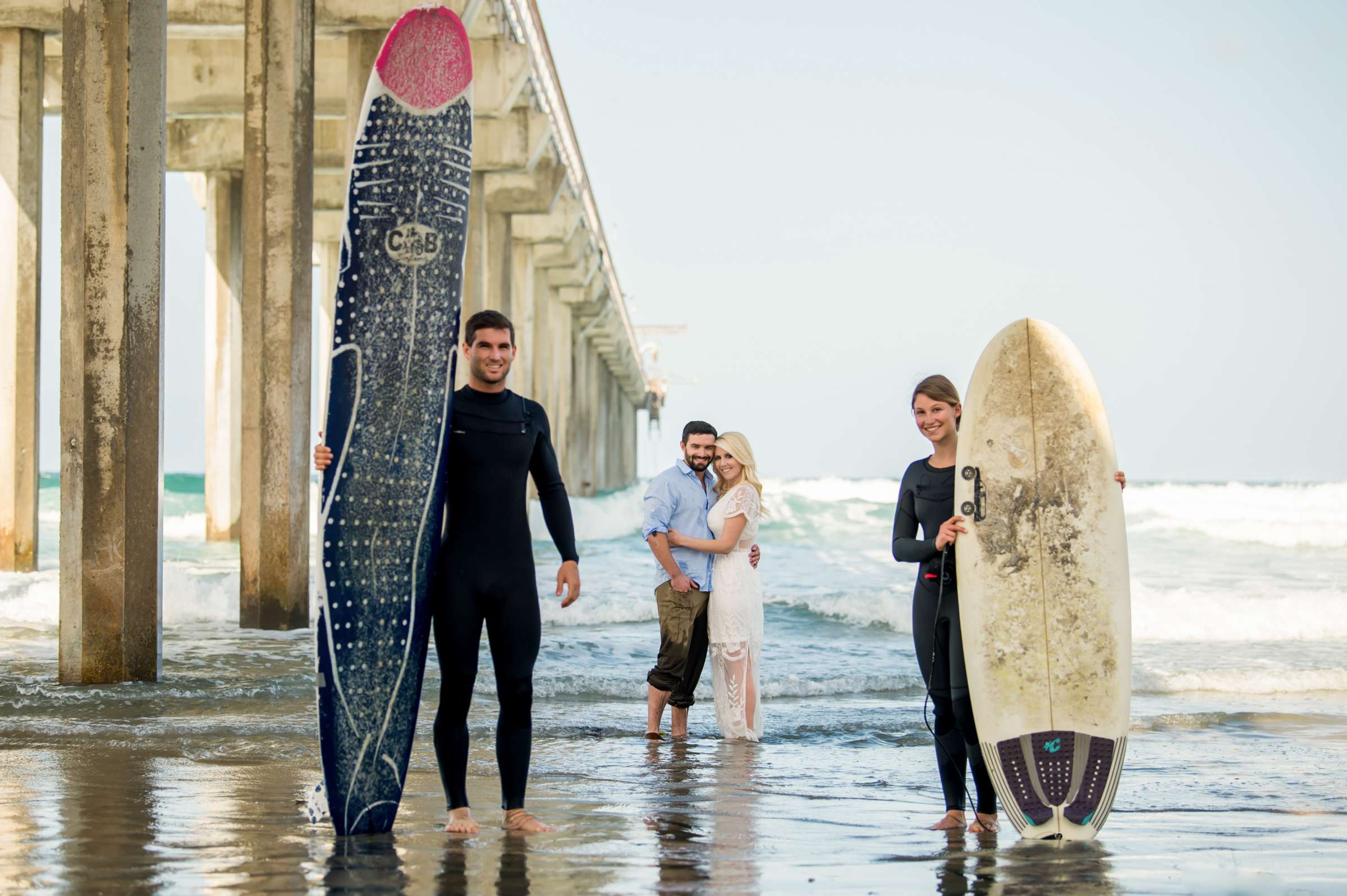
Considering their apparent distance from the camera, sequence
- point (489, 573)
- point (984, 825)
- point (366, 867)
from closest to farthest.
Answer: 1. point (366, 867)
2. point (489, 573)
3. point (984, 825)

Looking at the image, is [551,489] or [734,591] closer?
[551,489]

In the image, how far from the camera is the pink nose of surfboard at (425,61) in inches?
165

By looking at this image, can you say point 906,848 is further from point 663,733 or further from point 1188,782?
point 663,733

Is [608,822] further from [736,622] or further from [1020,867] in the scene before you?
[736,622]

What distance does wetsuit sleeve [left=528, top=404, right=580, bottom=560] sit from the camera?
13.1 ft

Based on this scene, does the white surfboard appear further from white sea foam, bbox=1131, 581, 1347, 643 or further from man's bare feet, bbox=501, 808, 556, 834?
white sea foam, bbox=1131, 581, 1347, 643

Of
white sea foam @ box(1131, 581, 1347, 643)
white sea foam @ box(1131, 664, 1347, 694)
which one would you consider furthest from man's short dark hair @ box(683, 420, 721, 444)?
white sea foam @ box(1131, 581, 1347, 643)

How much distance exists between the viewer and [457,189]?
13.8 ft

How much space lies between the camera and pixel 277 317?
9359 mm

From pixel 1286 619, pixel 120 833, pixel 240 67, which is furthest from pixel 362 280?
pixel 240 67

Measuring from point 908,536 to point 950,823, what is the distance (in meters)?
0.89

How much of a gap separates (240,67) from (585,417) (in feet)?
63.3

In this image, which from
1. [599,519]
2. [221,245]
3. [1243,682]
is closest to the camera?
[1243,682]

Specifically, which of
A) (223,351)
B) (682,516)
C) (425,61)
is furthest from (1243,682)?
(223,351)
